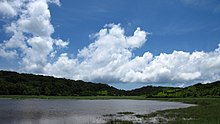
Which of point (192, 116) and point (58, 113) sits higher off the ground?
point (58, 113)

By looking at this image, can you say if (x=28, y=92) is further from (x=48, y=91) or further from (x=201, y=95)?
(x=201, y=95)

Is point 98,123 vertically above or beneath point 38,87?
beneath

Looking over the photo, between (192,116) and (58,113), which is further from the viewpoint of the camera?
(58,113)

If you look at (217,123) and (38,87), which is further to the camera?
(38,87)

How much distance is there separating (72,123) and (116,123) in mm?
5822

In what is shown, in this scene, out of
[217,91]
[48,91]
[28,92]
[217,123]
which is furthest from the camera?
[48,91]

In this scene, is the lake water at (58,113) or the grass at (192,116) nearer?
the grass at (192,116)

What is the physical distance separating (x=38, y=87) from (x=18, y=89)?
22.6m

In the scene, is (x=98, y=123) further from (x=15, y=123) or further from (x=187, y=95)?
(x=187, y=95)

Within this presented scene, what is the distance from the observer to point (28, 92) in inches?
7008

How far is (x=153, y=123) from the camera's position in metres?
35.1

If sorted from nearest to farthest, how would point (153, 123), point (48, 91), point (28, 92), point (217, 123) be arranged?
point (217, 123), point (153, 123), point (28, 92), point (48, 91)

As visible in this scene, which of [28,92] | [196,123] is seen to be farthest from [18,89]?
[196,123]

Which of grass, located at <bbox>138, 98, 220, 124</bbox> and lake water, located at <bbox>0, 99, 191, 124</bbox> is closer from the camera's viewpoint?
grass, located at <bbox>138, 98, 220, 124</bbox>
